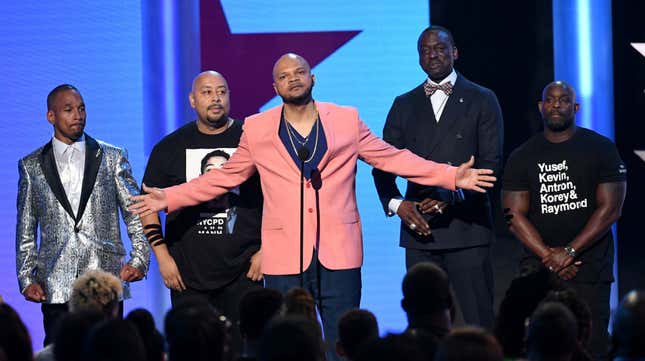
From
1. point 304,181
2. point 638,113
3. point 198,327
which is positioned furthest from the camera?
point 638,113

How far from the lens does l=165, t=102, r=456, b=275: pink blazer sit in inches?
229

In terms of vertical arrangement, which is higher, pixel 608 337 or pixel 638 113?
pixel 638 113

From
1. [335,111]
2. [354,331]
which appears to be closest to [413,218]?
[335,111]

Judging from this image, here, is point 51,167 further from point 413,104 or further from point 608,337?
point 608,337

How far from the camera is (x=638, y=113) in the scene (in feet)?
25.1

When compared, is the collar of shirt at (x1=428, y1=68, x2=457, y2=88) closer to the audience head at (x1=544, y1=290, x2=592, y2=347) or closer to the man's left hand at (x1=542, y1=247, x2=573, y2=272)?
the man's left hand at (x1=542, y1=247, x2=573, y2=272)

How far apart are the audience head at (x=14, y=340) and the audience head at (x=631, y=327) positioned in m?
1.93

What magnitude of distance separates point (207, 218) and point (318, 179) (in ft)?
2.78

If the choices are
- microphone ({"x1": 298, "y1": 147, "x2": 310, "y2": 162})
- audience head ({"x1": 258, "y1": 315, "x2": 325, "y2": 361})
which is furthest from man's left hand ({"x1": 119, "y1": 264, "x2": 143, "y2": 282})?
audience head ({"x1": 258, "y1": 315, "x2": 325, "y2": 361})

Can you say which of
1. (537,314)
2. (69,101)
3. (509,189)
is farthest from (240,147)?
(537,314)

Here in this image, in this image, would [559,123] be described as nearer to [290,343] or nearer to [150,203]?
[150,203]

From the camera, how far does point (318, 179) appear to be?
5.80m

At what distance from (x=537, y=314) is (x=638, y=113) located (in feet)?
14.0

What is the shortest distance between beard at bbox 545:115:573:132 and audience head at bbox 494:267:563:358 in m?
1.44
